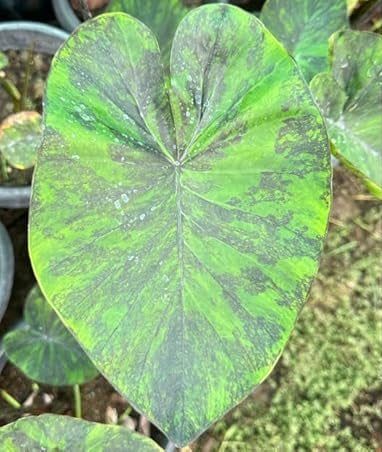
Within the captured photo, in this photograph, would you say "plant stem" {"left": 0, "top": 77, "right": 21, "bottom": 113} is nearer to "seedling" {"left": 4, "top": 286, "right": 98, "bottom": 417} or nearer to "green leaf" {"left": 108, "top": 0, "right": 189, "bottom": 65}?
"green leaf" {"left": 108, "top": 0, "right": 189, "bottom": 65}

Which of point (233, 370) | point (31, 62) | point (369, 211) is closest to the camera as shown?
point (233, 370)

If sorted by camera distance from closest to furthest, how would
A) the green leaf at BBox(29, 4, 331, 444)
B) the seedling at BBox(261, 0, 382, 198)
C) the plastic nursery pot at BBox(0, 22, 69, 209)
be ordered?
the green leaf at BBox(29, 4, 331, 444) < the seedling at BBox(261, 0, 382, 198) < the plastic nursery pot at BBox(0, 22, 69, 209)

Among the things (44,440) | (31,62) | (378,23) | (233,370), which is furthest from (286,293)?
(378,23)

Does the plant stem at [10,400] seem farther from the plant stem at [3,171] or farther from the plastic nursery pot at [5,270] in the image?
the plant stem at [3,171]

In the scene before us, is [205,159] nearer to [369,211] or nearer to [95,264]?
[95,264]

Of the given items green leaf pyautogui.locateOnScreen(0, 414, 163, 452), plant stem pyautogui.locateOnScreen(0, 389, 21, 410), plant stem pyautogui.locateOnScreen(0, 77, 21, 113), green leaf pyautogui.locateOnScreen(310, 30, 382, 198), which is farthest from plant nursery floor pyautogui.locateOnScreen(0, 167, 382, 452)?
green leaf pyautogui.locateOnScreen(310, 30, 382, 198)
